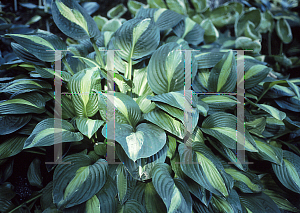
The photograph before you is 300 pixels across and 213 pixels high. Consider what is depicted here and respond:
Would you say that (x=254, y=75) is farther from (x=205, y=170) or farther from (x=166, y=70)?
(x=205, y=170)

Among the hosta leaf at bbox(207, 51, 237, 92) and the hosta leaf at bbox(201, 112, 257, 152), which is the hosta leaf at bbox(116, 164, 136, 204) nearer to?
the hosta leaf at bbox(201, 112, 257, 152)

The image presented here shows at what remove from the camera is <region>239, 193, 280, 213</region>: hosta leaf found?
93 centimetres

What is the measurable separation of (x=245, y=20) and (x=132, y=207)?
1.99 meters

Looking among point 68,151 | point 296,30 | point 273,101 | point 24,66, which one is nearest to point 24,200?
point 68,151

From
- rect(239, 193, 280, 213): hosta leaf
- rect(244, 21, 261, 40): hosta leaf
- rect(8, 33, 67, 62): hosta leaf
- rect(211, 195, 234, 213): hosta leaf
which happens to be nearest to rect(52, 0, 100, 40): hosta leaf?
rect(8, 33, 67, 62): hosta leaf

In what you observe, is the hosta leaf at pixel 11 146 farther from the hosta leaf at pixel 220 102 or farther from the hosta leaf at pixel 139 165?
the hosta leaf at pixel 220 102

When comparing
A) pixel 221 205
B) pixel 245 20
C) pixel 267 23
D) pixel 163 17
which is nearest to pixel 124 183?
pixel 221 205

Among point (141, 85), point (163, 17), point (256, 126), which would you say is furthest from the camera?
point (163, 17)

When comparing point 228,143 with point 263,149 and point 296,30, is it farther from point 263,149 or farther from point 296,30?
point 296,30

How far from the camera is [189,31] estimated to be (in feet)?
5.24

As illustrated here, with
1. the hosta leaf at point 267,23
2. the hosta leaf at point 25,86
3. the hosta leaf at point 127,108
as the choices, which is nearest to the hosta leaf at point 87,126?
the hosta leaf at point 127,108

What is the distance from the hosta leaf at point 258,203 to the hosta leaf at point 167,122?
1.56ft

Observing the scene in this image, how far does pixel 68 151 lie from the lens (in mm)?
995

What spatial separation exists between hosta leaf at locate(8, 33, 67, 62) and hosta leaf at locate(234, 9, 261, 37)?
1653 mm
